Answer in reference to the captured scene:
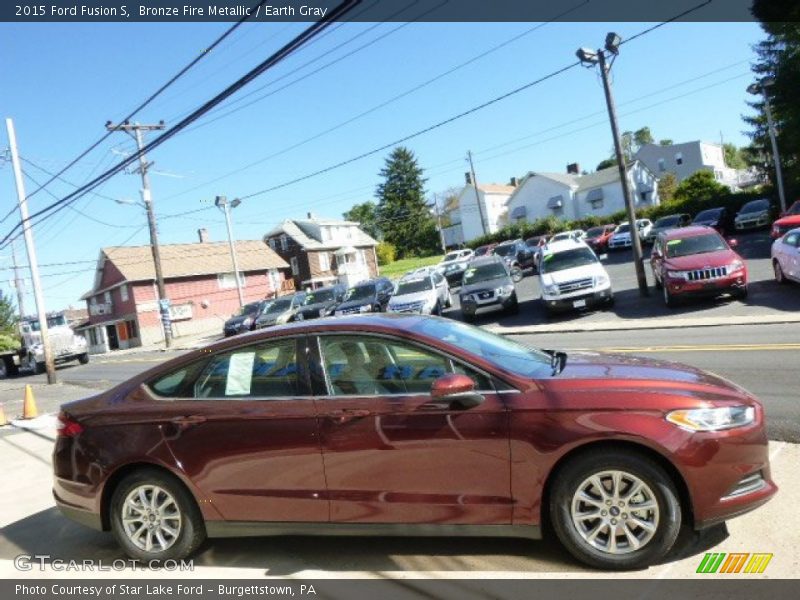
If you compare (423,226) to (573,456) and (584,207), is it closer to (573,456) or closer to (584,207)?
(584,207)

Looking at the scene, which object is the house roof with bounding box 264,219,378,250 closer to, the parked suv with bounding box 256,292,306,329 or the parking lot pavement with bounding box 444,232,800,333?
the parked suv with bounding box 256,292,306,329

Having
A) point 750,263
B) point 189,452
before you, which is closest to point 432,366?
point 189,452

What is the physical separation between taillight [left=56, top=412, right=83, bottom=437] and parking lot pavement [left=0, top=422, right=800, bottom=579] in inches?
36.9

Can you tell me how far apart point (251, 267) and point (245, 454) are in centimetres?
5195

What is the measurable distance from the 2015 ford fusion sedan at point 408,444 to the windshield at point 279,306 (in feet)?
82.9

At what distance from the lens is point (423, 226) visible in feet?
291

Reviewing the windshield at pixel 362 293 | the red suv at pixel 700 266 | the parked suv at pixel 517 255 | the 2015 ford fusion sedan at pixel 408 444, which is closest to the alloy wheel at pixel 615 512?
the 2015 ford fusion sedan at pixel 408 444

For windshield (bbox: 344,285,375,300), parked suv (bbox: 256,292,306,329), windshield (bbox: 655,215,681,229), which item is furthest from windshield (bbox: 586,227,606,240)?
parked suv (bbox: 256,292,306,329)

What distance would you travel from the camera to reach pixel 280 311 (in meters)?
29.6

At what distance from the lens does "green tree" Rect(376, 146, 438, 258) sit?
88.6 meters

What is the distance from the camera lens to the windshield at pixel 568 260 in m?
17.2

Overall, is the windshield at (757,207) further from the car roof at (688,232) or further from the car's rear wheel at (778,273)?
the car roof at (688,232)

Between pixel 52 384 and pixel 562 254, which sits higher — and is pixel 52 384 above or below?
below

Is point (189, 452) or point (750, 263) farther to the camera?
point (750, 263)
